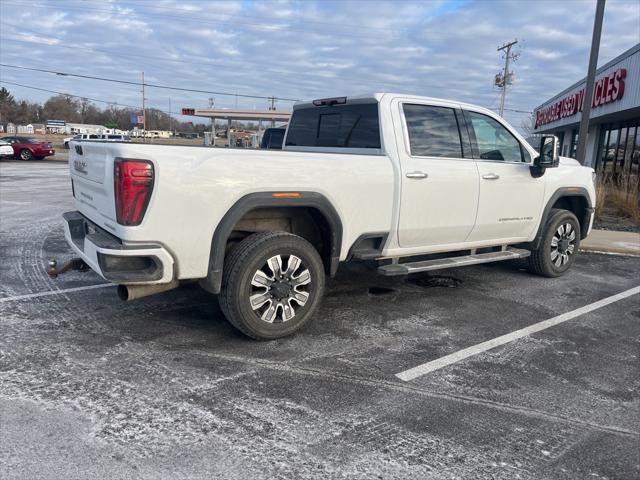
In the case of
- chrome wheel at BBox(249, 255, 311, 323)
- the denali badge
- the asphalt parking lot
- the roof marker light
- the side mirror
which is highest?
the roof marker light

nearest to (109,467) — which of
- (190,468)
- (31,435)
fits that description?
(190,468)

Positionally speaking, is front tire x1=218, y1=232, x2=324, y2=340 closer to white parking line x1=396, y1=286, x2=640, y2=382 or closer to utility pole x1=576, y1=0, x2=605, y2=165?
white parking line x1=396, y1=286, x2=640, y2=382

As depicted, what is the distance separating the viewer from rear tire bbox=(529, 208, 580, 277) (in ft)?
21.6

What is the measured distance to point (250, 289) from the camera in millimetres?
4156

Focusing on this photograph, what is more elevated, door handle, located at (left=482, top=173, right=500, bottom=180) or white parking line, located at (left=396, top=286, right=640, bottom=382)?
door handle, located at (left=482, top=173, right=500, bottom=180)

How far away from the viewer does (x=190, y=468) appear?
8.78 ft

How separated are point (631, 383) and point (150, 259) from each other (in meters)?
3.57

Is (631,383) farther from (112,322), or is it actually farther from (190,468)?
(112,322)

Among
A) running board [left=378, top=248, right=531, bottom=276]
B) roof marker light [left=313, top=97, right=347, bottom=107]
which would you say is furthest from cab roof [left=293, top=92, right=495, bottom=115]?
running board [left=378, top=248, right=531, bottom=276]

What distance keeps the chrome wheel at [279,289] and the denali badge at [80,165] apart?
1703 millimetres

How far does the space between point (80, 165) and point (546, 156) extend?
4.77m

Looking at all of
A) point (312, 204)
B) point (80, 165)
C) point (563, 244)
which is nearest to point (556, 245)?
point (563, 244)

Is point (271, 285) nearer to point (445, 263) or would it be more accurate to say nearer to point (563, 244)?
point (445, 263)

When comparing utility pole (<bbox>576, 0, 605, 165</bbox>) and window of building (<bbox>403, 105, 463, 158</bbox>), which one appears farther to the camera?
utility pole (<bbox>576, 0, 605, 165</bbox>)
